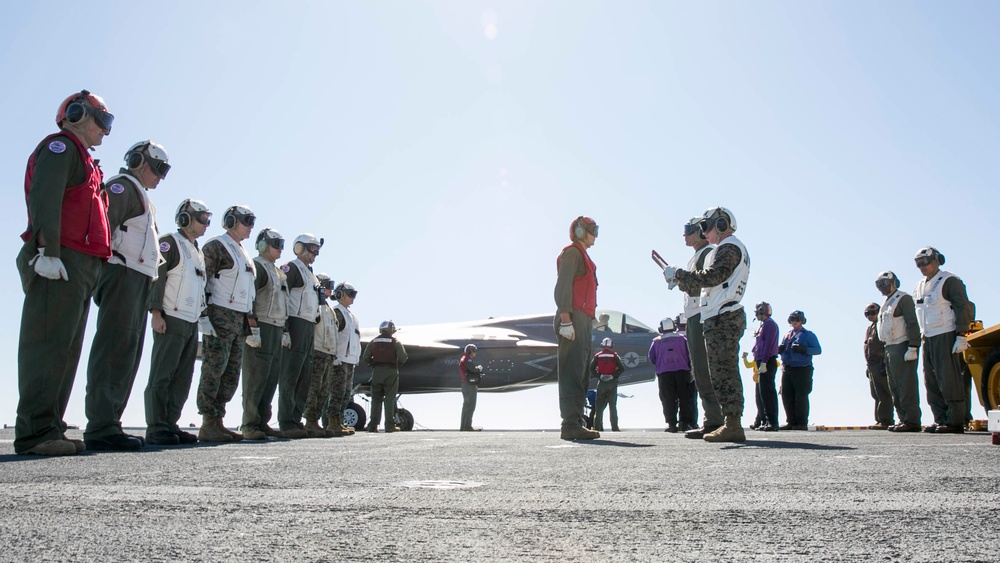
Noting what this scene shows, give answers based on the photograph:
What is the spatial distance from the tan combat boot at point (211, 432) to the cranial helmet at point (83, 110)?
320cm

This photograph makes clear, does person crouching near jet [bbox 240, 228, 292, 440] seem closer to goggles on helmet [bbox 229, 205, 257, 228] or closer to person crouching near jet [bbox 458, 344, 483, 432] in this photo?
goggles on helmet [bbox 229, 205, 257, 228]

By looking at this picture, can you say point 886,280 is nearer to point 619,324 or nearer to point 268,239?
point 268,239

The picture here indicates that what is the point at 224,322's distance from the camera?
300 inches

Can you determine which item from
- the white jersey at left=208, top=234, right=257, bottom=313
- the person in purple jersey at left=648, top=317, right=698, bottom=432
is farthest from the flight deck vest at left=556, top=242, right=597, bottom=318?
the person in purple jersey at left=648, top=317, right=698, bottom=432

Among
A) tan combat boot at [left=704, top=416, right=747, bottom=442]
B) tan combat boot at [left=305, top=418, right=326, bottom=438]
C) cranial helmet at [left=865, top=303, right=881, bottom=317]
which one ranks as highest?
cranial helmet at [left=865, top=303, right=881, bottom=317]

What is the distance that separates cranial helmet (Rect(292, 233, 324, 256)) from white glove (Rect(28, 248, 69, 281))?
5264 millimetres

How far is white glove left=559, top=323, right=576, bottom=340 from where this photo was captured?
698 centimetres

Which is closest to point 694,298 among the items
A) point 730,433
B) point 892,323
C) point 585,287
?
point 585,287

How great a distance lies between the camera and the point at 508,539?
5.57 feet

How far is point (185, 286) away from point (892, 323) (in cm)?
878

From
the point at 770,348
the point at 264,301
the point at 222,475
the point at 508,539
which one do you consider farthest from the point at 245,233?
the point at 770,348

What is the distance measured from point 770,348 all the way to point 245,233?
27.1ft

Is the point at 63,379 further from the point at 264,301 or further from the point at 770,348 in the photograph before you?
the point at 770,348

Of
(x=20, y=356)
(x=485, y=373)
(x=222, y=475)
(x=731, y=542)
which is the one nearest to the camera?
(x=731, y=542)
